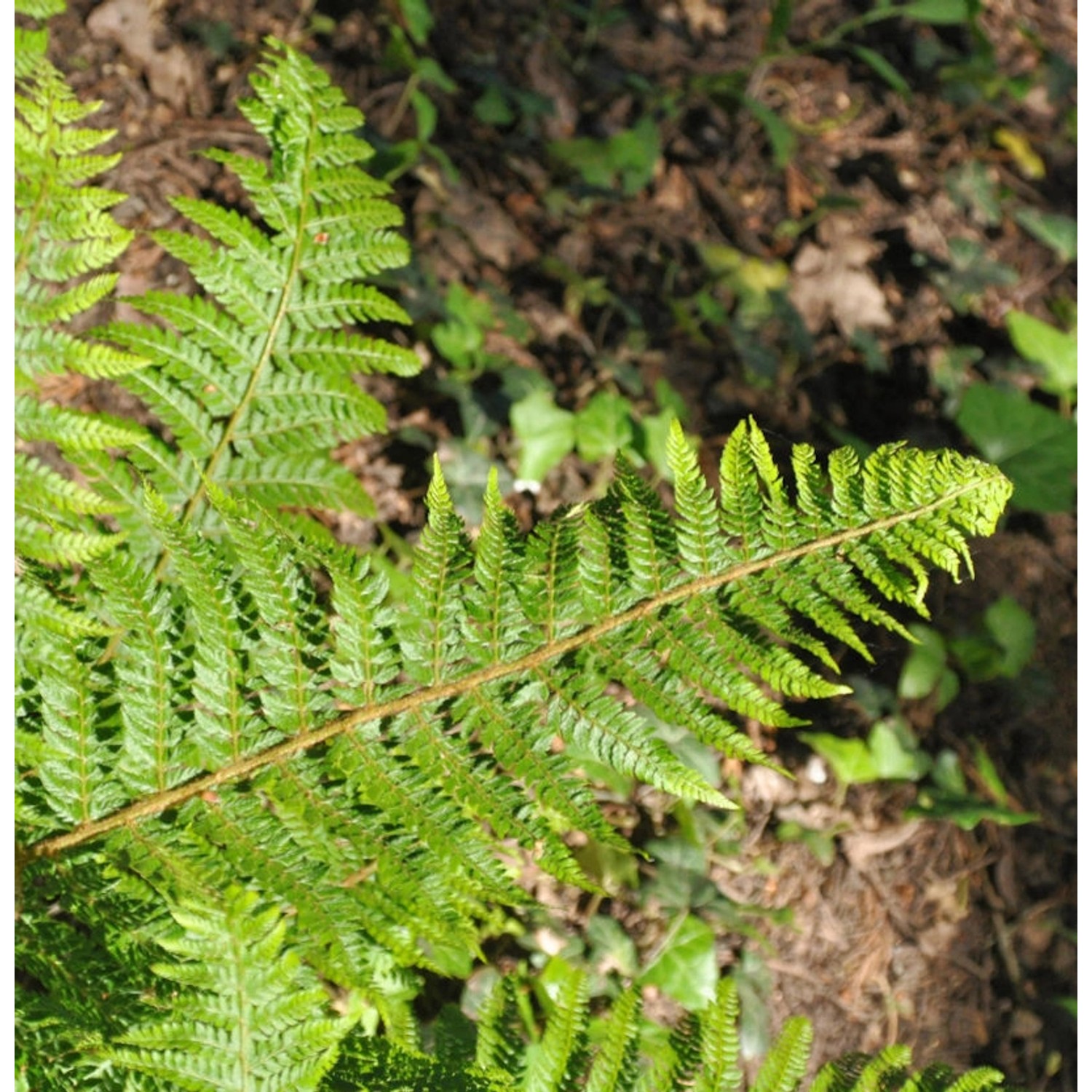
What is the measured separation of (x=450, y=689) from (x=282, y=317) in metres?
0.60

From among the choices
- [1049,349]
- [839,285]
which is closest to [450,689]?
[839,285]

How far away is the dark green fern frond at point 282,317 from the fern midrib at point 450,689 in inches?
15.9

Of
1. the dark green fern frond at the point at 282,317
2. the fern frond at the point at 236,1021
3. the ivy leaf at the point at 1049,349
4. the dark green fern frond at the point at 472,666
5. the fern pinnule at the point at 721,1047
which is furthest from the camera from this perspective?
the ivy leaf at the point at 1049,349

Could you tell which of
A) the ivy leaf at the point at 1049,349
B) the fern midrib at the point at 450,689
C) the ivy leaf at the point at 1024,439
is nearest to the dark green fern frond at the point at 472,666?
the fern midrib at the point at 450,689

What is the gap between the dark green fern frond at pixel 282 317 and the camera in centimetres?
128

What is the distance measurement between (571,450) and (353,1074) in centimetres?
140

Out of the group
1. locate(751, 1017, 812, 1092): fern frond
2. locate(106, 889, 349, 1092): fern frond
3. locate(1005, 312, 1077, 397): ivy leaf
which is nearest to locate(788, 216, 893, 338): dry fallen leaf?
locate(1005, 312, 1077, 397): ivy leaf

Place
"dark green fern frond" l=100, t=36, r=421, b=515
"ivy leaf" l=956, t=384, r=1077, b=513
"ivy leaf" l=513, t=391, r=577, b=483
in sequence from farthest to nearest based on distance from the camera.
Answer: "ivy leaf" l=956, t=384, r=1077, b=513 < "ivy leaf" l=513, t=391, r=577, b=483 < "dark green fern frond" l=100, t=36, r=421, b=515

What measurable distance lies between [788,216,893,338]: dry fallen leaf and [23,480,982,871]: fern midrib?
1.68 meters

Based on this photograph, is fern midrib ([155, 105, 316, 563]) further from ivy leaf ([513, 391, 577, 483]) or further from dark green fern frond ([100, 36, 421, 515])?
ivy leaf ([513, 391, 577, 483])

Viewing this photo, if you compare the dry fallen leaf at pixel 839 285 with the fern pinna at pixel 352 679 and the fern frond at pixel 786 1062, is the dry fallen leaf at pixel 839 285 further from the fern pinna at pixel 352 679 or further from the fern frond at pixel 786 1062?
the fern frond at pixel 786 1062

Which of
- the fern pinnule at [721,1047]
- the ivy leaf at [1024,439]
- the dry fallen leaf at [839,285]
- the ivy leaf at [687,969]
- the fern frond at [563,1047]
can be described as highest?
the dry fallen leaf at [839,285]

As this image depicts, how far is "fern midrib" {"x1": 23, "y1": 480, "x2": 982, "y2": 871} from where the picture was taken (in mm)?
1031
